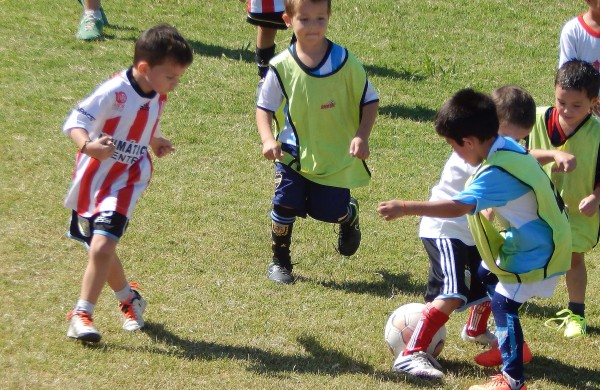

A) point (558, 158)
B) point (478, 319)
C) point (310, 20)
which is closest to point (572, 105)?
point (558, 158)

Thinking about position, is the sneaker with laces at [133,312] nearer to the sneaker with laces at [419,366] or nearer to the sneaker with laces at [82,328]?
the sneaker with laces at [82,328]

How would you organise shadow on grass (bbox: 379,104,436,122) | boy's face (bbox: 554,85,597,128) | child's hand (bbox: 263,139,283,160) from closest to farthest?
boy's face (bbox: 554,85,597,128) < child's hand (bbox: 263,139,283,160) < shadow on grass (bbox: 379,104,436,122)

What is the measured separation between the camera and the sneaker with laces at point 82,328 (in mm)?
4609

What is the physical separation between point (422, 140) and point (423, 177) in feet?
2.49

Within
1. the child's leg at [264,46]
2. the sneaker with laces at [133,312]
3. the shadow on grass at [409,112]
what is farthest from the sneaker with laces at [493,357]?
the child's leg at [264,46]

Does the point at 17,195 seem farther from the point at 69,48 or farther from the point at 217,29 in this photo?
the point at 217,29

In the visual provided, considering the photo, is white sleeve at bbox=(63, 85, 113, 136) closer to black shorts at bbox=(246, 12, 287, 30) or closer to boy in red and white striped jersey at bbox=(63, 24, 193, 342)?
boy in red and white striped jersey at bbox=(63, 24, 193, 342)

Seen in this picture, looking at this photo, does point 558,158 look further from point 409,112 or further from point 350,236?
point 409,112

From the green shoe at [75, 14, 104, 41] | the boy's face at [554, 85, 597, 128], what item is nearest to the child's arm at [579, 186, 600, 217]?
the boy's face at [554, 85, 597, 128]

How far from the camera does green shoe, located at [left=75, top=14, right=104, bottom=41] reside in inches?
394

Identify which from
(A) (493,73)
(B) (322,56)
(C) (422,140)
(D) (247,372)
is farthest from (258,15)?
(D) (247,372)

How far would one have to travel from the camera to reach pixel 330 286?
566 centimetres

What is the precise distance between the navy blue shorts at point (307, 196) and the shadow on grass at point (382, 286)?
1.26 feet

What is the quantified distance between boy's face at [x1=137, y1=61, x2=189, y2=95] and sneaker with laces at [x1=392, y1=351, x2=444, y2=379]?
169cm
